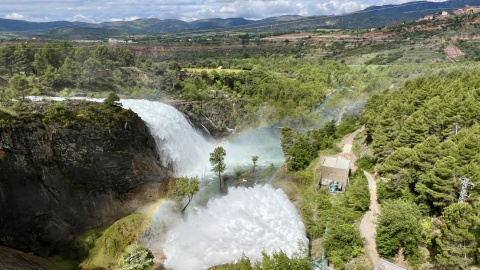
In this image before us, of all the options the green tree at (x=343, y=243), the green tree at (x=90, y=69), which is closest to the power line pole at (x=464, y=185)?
the green tree at (x=343, y=243)

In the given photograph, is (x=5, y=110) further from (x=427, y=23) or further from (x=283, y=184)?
(x=427, y=23)

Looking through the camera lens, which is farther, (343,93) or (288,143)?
(343,93)

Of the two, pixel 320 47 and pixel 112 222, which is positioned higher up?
pixel 320 47

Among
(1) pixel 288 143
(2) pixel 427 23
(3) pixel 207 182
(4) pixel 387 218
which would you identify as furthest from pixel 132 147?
(2) pixel 427 23

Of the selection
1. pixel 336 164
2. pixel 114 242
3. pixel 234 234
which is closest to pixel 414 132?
pixel 336 164

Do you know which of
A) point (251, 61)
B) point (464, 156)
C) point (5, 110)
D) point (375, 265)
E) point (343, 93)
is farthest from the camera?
point (251, 61)

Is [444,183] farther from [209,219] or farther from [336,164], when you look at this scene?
[209,219]

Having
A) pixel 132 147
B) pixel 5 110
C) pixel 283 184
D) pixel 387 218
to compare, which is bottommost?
pixel 283 184
